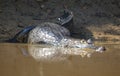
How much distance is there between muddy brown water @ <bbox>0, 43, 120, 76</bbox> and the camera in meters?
6.03

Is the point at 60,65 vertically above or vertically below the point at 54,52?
above

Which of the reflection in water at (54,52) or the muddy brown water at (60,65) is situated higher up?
the muddy brown water at (60,65)

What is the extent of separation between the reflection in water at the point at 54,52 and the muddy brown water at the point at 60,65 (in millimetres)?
191

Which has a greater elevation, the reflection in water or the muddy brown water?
the muddy brown water

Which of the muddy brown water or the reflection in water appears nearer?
the muddy brown water

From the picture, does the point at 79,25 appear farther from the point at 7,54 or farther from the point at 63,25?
the point at 7,54

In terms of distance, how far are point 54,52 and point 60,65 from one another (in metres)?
1.37

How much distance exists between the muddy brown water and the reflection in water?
0.63 ft

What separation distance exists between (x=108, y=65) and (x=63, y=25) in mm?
3719

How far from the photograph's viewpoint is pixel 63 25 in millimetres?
10258

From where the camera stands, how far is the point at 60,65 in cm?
667

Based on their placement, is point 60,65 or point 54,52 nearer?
point 60,65

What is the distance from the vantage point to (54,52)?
26.3ft

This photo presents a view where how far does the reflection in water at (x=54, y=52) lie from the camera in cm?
743
